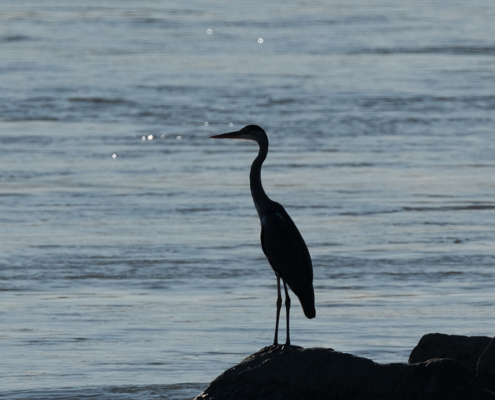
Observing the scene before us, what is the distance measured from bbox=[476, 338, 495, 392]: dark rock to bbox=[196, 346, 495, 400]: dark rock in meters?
0.33

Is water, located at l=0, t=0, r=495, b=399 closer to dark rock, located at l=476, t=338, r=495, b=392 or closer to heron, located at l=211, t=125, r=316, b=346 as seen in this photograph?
heron, located at l=211, t=125, r=316, b=346

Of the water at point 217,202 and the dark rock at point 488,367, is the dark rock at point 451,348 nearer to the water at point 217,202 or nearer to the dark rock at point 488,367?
the dark rock at point 488,367

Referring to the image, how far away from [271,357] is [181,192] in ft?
26.8

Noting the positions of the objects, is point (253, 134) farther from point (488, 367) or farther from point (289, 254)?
point (488, 367)

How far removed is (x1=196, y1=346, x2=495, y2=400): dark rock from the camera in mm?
6621

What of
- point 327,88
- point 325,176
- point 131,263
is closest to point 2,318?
point 131,263

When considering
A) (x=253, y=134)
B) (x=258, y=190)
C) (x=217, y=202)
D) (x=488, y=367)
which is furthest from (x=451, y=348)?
(x=217, y=202)

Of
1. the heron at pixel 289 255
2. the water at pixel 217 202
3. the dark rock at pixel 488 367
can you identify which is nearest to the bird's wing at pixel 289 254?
the heron at pixel 289 255

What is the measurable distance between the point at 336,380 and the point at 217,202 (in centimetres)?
789

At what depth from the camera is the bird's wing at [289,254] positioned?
7.41 meters

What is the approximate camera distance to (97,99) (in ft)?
74.2

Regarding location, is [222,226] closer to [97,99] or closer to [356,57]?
[97,99]

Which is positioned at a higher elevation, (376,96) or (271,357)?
(271,357)

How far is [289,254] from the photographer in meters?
7.41
